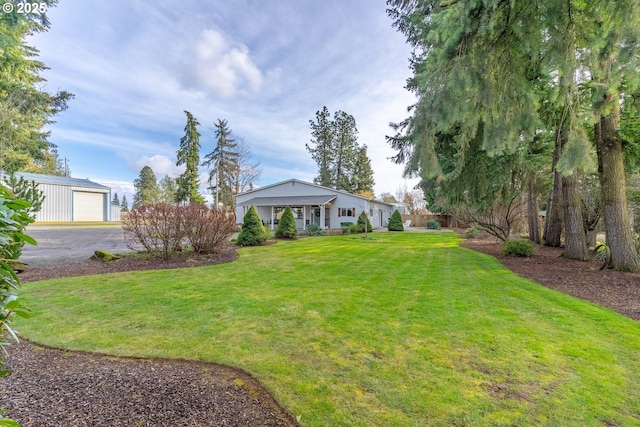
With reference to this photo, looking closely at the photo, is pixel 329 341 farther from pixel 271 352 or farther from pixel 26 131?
pixel 26 131

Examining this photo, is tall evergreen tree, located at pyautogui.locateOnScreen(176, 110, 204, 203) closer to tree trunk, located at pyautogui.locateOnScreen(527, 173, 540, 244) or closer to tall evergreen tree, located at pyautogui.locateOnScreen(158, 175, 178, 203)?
tall evergreen tree, located at pyautogui.locateOnScreen(158, 175, 178, 203)

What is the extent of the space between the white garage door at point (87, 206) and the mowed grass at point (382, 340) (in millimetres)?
27857

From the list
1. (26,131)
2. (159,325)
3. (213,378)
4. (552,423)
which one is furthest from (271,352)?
(26,131)

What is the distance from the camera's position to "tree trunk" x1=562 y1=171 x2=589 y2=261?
9.20 m

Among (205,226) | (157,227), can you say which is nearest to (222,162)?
(205,226)

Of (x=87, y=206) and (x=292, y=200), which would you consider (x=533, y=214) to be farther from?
(x=87, y=206)

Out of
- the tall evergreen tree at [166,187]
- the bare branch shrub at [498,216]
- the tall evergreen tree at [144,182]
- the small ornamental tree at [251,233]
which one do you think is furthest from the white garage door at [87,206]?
the bare branch shrub at [498,216]

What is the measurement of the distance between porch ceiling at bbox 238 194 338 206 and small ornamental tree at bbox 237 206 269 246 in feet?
35.2

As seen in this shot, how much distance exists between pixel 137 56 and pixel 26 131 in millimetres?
18681

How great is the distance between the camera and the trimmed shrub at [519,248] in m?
9.77

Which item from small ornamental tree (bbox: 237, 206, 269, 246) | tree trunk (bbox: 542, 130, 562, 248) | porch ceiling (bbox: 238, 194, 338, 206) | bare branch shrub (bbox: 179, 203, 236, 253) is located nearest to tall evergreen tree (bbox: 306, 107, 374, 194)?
Answer: porch ceiling (bbox: 238, 194, 338, 206)

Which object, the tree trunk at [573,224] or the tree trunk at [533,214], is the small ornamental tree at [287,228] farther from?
the tree trunk at [533,214]

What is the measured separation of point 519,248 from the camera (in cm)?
991

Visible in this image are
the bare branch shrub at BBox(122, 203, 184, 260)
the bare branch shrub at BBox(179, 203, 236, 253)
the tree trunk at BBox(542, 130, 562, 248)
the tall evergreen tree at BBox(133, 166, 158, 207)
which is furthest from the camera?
the tall evergreen tree at BBox(133, 166, 158, 207)
